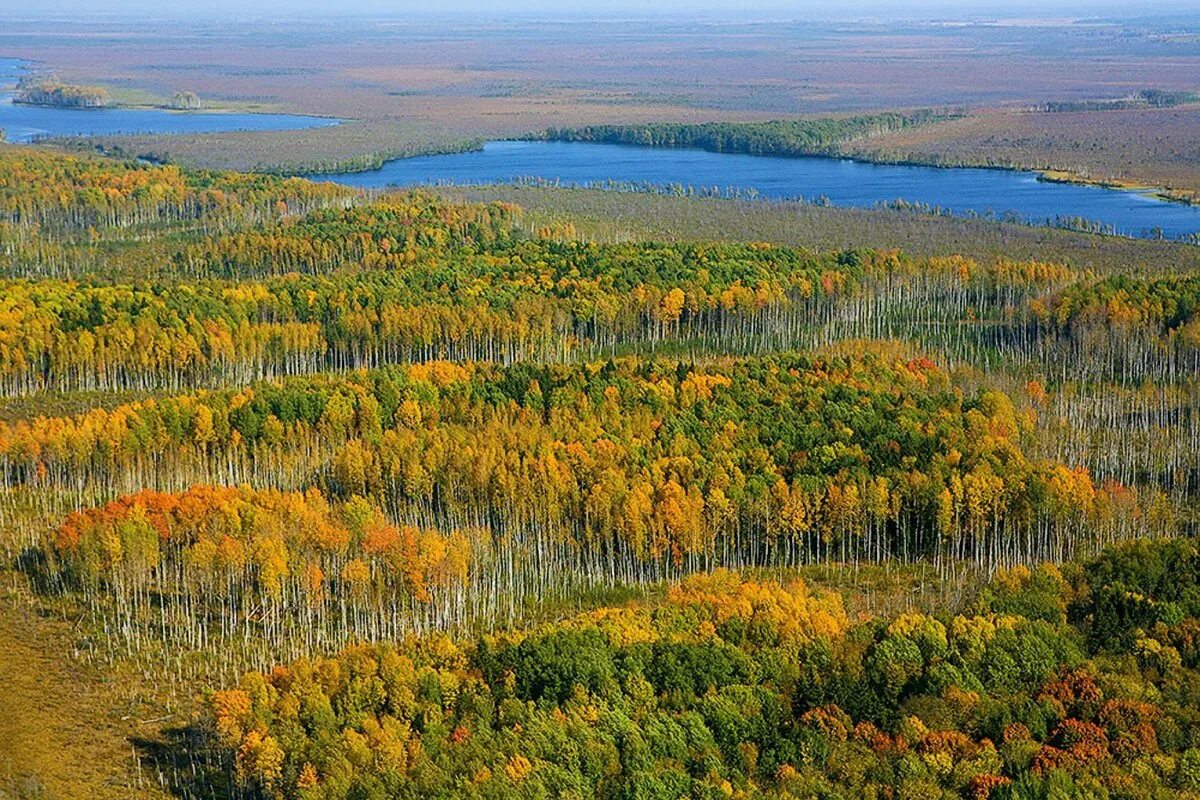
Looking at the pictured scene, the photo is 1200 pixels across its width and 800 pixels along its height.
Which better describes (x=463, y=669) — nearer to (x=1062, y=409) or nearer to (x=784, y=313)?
(x=1062, y=409)

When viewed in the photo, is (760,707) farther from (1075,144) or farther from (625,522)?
(1075,144)

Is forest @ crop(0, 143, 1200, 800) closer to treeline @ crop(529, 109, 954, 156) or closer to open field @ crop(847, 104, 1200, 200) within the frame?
open field @ crop(847, 104, 1200, 200)

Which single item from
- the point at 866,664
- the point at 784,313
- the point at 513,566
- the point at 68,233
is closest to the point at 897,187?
the point at 784,313

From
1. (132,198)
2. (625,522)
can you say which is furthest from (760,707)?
(132,198)

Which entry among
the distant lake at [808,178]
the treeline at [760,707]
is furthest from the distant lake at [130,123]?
the treeline at [760,707]

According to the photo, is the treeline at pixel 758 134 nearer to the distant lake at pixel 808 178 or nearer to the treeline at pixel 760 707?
the distant lake at pixel 808 178
